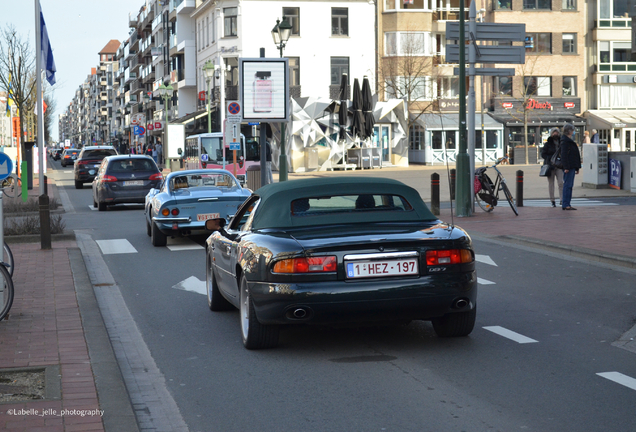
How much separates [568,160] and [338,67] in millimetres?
44408

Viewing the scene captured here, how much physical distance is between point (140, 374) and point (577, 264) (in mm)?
7035

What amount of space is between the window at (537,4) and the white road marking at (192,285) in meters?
57.9

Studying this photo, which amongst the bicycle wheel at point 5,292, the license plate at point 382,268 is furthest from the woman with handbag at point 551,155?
the bicycle wheel at point 5,292

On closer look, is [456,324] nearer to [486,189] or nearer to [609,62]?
[486,189]

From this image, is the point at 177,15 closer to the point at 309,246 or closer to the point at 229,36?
the point at 229,36

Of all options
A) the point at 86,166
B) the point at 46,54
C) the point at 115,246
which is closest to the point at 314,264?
the point at 115,246

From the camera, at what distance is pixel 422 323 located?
7.96m

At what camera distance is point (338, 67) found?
205 feet

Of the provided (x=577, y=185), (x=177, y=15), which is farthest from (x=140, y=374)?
(x=177, y=15)

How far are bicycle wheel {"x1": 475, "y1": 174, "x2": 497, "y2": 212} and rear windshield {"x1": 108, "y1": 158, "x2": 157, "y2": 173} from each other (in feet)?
32.9

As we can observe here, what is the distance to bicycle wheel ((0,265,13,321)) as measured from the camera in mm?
7848

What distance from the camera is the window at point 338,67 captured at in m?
62.4

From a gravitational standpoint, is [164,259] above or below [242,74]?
below

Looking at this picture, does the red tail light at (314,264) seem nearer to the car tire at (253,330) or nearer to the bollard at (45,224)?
the car tire at (253,330)
